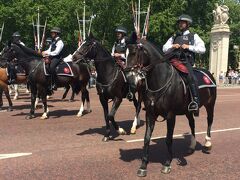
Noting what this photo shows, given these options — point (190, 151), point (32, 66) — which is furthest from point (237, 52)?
point (190, 151)

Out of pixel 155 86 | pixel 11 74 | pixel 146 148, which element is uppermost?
pixel 155 86

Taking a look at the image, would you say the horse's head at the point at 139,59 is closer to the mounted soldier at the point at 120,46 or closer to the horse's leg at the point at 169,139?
the horse's leg at the point at 169,139

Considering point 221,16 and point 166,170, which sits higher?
point 221,16

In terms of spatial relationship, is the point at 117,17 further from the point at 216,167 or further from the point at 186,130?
the point at 216,167

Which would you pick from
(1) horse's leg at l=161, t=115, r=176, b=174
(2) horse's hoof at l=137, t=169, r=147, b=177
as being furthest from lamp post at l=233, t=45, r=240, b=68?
(2) horse's hoof at l=137, t=169, r=147, b=177

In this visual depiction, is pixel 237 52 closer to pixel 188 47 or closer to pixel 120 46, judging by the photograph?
pixel 120 46

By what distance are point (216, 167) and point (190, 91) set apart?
165cm

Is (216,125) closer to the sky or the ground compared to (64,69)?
closer to the ground

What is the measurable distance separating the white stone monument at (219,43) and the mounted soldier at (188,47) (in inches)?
1500

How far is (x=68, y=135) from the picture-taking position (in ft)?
36.4

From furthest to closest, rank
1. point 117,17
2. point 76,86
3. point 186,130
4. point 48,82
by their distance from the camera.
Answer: point 117,17
point 76,86
point 48,82
point 186,130

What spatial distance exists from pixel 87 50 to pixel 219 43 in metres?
37.5

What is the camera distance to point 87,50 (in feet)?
34.2

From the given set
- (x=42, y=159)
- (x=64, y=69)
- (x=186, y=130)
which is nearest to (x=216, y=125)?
(x=186, y=130)
